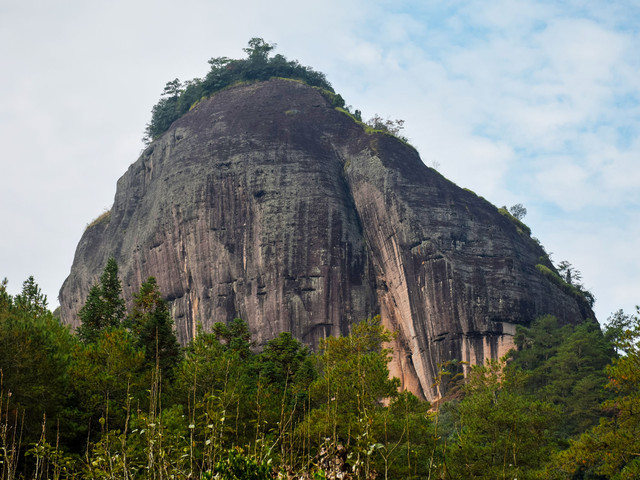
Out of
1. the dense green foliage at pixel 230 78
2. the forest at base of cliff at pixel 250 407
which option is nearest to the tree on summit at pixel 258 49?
the dense green foliage at pixel 230 78

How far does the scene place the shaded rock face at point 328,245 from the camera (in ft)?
183

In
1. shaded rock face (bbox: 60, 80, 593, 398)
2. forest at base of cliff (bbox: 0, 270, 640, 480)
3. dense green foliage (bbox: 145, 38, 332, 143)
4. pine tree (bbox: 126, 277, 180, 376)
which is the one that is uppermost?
dense green foliage (bbox: 145, 38, 332, 143)

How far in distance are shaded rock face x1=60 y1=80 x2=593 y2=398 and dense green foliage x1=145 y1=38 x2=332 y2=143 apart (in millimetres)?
8596

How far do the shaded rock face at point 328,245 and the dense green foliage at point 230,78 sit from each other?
860cm

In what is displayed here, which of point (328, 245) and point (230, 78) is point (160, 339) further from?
point (230, 78)

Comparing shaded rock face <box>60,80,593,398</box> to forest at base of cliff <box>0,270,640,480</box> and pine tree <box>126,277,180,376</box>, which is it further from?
pine tree <box>126,277,180,376</box>

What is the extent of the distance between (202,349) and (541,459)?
1474cm

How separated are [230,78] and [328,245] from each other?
27.4 meters

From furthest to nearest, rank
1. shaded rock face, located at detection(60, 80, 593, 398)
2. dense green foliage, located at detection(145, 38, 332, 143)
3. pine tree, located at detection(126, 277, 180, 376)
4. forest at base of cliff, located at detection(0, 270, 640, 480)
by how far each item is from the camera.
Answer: dense green foliage, located at detection(145, 38, 332, 143), shaded rock face, located at detection(60, 80, 593, 398), pine tree, located at detection(126, 277, 180, 376), forest at base of cliff, located at detection(0, 270, 640, 480)

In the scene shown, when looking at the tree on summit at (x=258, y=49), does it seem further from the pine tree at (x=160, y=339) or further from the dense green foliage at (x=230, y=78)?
the pine tree at (x=160, y=339)

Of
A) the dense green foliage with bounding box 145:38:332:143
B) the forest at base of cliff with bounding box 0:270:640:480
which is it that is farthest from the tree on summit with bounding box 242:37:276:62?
the forest at base of cliff with bounding box 0:270:640:480

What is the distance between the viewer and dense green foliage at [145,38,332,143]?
76562 millimetres

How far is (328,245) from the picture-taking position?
59094 millimetres

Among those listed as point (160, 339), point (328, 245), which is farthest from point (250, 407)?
point (328, 245)
